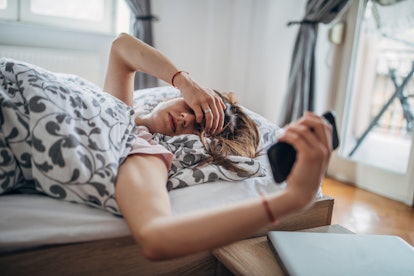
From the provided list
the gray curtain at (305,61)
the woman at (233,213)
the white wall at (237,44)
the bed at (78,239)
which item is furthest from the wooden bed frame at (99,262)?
the white wall at (237,44)

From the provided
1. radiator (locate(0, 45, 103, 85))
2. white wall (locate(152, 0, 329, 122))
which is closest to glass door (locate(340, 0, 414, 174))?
white wall (locate(152, 0, 329, 122))

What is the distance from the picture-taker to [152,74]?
1192 millimetres

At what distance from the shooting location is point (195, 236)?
0.59 m

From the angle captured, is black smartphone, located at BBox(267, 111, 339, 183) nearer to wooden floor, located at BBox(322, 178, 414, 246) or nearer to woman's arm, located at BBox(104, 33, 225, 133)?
woman's arm, located at BBox(104, 33, 225, 133)

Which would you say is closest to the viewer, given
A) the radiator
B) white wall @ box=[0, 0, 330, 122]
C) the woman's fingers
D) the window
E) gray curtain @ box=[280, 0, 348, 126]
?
the woman's fingers

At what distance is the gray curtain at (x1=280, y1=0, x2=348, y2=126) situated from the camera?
2.46 meters

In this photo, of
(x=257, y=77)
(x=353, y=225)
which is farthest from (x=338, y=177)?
(x=257, y=77)

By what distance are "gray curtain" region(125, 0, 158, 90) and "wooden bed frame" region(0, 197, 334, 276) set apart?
6.20ft

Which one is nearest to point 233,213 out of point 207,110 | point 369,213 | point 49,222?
point 49,222

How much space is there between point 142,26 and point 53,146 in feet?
6.55

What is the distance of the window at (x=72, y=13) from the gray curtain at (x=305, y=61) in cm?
134

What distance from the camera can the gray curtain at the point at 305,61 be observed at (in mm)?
2457

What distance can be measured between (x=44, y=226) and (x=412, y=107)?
318 cm

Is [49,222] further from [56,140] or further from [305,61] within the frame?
[305,61]
